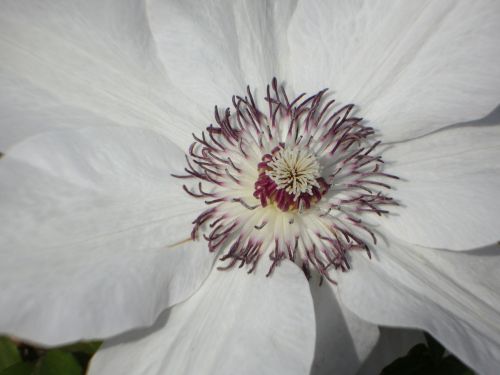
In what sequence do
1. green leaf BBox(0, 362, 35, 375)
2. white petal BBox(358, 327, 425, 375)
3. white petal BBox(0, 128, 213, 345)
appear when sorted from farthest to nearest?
1. white petal BBox(358, 327, 425, 375)
2. green leaf BBox(0, 362, 35, 375)
3. white petal BBox(0, 128, 213, 345)

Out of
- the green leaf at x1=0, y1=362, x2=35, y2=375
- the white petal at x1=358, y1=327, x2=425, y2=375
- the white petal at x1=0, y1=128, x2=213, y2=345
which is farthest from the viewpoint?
the white petal at x1=358, y1=327, x2=425, y2=375

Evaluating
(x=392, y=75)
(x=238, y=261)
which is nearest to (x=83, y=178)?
(x=238, y=261)

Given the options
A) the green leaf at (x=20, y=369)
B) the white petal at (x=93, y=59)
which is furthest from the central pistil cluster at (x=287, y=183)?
the green leaf at (x=20, y=369)

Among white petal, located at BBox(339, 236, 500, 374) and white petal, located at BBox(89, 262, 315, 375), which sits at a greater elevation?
white petal, located at BBox(339, 236, 500, 374)

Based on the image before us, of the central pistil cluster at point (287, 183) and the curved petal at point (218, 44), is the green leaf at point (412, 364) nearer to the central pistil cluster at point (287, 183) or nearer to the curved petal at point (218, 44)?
the central pistil cluster at point (287, 183)

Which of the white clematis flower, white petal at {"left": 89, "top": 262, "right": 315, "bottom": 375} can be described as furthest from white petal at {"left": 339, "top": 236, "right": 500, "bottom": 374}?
white petal at {"left": 89, "top": 262, "right": 315, "bottom": 375}

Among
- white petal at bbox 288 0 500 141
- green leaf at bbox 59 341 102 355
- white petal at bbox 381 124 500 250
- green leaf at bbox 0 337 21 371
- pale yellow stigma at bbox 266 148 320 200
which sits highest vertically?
white petal at bbox 288 0 500 141

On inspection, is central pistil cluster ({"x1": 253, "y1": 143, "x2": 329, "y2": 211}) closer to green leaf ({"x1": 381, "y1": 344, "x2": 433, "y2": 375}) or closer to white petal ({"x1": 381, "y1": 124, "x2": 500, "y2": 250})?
white petal ({"x1": 381, "y1": 124, "x2": 500, "y2": 250})

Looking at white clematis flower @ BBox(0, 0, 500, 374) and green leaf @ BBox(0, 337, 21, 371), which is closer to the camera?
white clematis flower @ BBox(0, 0, 500, 374)

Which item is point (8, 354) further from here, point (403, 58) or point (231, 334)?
point (403, 58)
